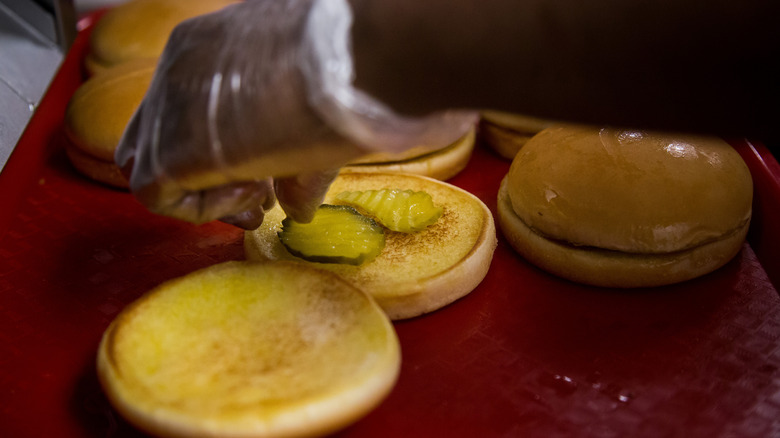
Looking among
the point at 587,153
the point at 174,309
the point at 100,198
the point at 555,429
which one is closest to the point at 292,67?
the point at 174,309

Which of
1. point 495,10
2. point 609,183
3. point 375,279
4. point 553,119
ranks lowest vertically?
point 375,279

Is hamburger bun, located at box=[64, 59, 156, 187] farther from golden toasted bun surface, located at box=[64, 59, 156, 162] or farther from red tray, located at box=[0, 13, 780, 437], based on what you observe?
red tray, located at box=[0, 13, 780, 437]

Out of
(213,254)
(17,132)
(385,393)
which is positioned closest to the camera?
(385,393)

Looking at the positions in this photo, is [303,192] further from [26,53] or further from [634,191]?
[26,53]

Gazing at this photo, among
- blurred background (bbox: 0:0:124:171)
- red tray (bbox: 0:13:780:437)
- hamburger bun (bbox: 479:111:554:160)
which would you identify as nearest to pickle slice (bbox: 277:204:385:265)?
red tray (bbox: 0:13:780:437)

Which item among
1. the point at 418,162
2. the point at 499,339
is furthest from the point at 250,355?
the point at 418,162

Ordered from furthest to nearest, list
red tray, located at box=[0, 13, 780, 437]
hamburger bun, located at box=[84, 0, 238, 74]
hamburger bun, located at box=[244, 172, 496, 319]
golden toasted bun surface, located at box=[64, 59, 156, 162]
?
hamburger bun, located at box=[84, 0, 238, 74], golden toasted bun surface, located at box=[64, 59, 156, 162], hamburger bun, located at box=[244, 172, 496, 319], red tray, located at box=[0, 13, 780, 437]

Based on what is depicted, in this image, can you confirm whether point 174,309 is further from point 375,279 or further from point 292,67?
point 292,67
